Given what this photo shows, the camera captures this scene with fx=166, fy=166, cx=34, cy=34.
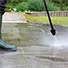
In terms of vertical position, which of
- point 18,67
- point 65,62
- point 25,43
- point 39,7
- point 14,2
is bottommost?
point 14,2

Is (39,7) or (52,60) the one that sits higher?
(52,60)

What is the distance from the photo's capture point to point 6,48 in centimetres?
376

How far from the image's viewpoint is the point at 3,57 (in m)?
3.36

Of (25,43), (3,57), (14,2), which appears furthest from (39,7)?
(3,57)

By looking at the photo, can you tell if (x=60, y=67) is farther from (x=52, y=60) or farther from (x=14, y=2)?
(x=14, y=2)

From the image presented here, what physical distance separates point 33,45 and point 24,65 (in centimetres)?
139

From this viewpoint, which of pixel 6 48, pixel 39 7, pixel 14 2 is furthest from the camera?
pixel 14 2

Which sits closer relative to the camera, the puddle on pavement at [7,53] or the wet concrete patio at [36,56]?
the wet concrete patio at [36,56]

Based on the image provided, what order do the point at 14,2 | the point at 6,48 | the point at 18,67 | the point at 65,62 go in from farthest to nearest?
1. the point at 14,2
2. the point at 6,48
3. the point at 65,62
4. the point at 18,67

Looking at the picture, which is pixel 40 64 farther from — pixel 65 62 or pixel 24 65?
pixel 65 62

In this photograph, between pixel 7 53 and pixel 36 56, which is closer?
pixel 36 56

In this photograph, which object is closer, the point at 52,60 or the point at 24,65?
the point at 24,65

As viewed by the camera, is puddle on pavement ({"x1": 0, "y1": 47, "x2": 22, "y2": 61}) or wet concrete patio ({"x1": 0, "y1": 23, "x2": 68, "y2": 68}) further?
puddle on pavement ({"x1": 0, "y1": 47, "x2": 22, "y2": 61})

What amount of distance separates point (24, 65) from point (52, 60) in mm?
608
